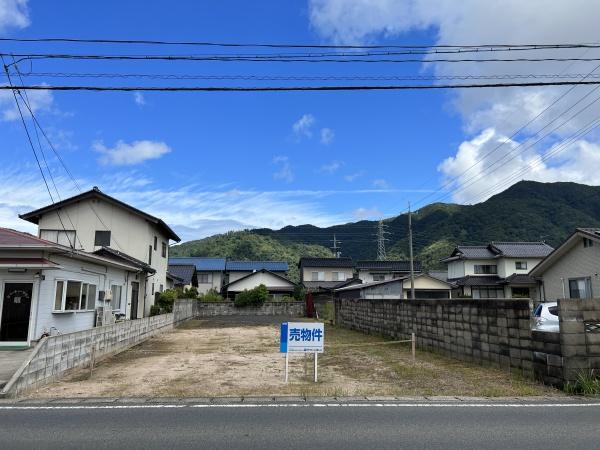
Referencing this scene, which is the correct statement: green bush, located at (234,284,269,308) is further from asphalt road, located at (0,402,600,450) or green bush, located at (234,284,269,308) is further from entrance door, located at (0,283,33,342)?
asphalt road, located at (0,402,600,450)

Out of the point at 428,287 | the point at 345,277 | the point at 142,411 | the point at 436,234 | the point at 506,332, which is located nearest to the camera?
the point at 142,411

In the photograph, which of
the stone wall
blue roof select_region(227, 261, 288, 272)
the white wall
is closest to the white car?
the white wall

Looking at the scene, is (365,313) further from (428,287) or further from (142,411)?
(428,287)

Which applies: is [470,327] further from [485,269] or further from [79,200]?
[485,269]

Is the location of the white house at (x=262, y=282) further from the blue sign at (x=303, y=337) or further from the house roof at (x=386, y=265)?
the blue sign at (x=303, y=337)

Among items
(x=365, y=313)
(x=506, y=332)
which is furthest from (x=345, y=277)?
(x=506, y=332)

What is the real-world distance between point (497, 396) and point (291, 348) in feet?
12.4

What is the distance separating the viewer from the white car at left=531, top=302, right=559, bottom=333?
9.70m

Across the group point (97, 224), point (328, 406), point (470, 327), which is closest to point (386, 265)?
point (97, 224)

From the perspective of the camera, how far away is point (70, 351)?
33.2 ft

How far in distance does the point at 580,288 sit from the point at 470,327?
46.5 feet

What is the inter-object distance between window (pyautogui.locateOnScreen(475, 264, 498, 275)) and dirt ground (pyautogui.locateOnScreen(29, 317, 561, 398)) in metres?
32.4

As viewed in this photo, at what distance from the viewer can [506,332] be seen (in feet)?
32.8

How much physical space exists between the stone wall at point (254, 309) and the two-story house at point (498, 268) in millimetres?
15178
